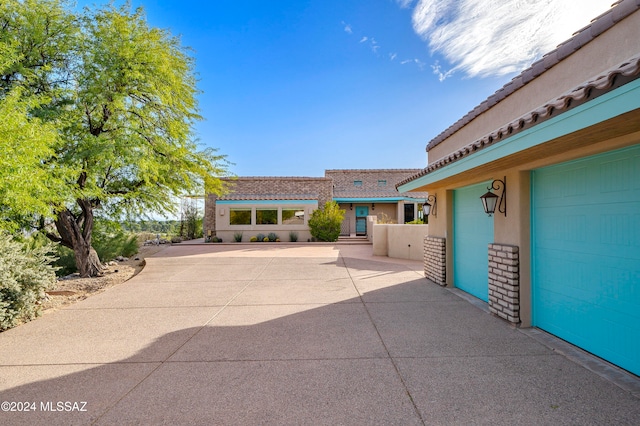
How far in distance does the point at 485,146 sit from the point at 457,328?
3130mm

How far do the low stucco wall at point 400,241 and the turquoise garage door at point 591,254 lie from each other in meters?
8.53

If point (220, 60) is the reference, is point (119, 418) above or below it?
below

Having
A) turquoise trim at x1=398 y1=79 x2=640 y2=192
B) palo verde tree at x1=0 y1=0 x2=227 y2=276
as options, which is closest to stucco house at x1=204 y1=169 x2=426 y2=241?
palo verde tree at x1=0 y1=0 x2=227 y2=276

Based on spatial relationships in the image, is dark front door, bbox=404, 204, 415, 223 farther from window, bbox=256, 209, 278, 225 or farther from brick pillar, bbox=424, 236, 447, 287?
brick pillar, bbox=424, 236, 447, 287

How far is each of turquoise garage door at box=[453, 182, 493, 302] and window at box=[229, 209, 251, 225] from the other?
1827cm

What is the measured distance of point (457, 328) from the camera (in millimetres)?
5238

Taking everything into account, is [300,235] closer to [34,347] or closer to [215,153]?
[215,153]

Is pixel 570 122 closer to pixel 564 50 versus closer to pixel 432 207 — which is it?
pixel 564 50

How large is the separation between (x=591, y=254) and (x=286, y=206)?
20953 millimetres

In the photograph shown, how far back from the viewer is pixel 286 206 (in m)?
24.0

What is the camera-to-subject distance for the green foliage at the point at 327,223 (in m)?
22.4

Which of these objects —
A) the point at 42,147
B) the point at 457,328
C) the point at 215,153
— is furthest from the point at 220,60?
the point at 457,328

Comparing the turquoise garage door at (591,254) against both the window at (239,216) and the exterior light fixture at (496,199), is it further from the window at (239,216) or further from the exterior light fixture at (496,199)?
the window at (239,216)

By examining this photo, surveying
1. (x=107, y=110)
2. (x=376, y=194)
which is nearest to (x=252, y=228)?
(x=376, y=194)
